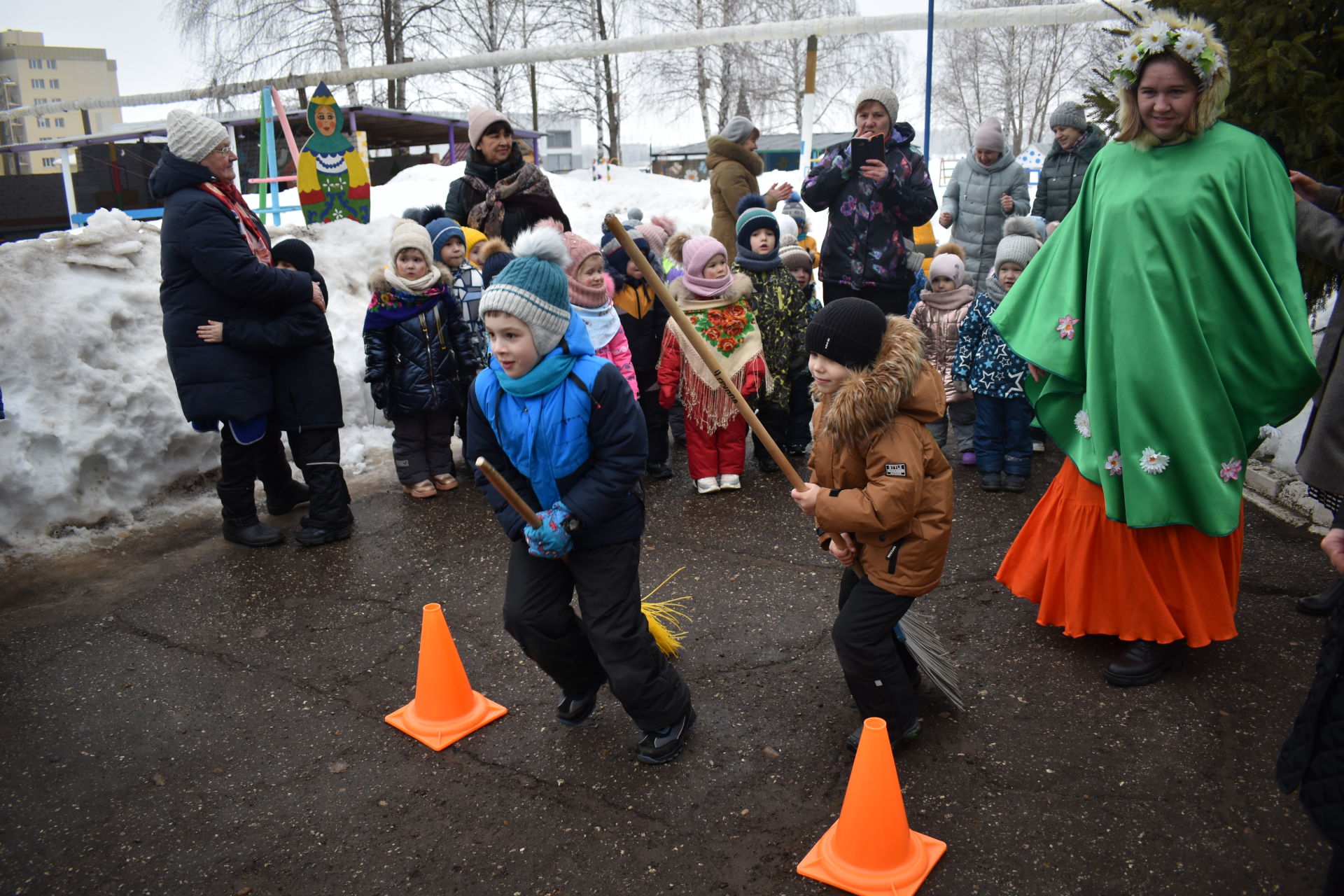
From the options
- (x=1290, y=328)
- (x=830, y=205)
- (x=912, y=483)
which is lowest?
(x=912, y=483)

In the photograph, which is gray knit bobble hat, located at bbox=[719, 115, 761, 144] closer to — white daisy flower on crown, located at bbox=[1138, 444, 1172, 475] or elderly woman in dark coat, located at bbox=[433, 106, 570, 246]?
elderly woman in dark coat, located at bbox=[433, 106, 570, 246]

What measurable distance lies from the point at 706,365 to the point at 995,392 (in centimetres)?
175

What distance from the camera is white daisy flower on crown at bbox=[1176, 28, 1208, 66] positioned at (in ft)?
9.92

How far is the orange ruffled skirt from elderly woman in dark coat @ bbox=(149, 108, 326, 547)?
3894mm

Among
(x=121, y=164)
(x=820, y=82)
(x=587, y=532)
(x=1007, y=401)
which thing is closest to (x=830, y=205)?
(x=1007, y=401)

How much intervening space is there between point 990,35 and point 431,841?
38.3 metres

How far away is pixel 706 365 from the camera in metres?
5.63

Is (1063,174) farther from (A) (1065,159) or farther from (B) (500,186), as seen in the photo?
(B) (500,186)

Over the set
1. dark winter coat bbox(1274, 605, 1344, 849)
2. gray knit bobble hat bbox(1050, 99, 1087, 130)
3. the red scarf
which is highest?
gray knit bobble hat bbox(1050, 99, 1087, 130)

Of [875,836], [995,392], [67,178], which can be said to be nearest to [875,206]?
[995,392]

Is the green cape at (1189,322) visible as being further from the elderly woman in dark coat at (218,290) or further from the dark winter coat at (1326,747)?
the elderly woman in dark coat at (218,290)

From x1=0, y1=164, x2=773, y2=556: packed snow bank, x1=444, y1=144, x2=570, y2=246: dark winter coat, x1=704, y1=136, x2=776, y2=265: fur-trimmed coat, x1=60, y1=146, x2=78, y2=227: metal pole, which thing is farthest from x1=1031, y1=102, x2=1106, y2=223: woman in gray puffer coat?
x1=60, y1=146, x2=78, y2=227: metal pole

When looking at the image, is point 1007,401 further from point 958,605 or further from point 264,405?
point 264,405

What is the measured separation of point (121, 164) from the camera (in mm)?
18891
